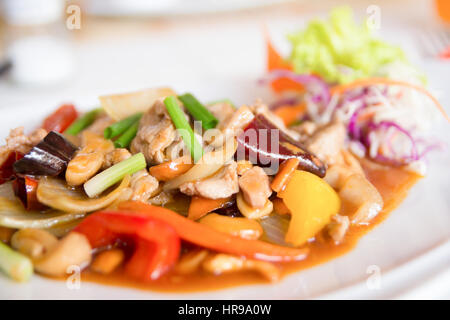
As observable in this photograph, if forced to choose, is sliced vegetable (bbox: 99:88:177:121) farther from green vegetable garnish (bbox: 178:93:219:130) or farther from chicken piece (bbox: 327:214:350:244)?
chicken piece (bbox: 327:214:350:244)

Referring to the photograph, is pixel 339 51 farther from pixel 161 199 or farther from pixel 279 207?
pixel 161 199

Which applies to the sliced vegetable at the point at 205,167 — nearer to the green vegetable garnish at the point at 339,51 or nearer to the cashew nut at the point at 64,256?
the cashew nut at the point at 64,256

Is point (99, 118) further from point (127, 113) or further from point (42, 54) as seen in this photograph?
point (42, 54)

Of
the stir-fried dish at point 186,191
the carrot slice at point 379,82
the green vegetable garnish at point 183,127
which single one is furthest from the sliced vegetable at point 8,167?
the carrot slice at point 379,82

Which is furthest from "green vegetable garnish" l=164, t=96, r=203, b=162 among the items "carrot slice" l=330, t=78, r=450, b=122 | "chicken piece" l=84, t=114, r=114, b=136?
"carrot slice" l=330, t=78, r=450, b=122

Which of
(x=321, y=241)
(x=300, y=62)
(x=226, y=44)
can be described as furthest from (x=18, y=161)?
(x=226, y=44)
